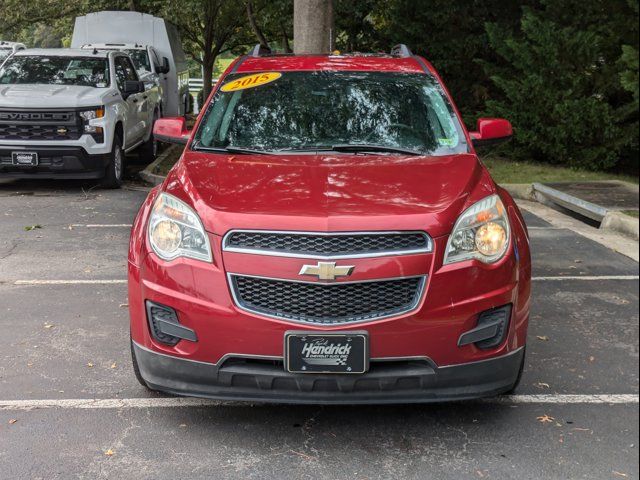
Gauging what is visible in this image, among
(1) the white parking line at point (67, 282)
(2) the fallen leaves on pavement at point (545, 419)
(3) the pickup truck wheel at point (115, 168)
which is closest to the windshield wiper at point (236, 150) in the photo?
(2) the fallen leaves on pavement at point (545, 419)

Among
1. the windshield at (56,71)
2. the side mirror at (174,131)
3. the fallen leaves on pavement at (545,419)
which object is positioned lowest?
the fallen leaves on pavement at (545,419)

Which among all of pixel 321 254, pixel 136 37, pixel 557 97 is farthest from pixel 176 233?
pixel 136 37

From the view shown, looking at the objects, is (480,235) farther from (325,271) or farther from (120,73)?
(120,73)

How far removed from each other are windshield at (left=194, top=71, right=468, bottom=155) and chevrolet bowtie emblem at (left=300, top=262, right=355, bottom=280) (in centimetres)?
127

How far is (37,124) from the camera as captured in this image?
34.0 ft

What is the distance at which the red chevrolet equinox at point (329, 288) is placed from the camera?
3326 millimetres

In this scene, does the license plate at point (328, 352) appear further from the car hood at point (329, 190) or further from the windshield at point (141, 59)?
the windshield at point (141, 59)

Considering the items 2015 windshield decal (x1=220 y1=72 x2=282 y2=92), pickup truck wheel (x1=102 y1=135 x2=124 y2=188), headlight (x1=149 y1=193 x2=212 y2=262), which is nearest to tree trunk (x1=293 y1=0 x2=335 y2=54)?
pickup truck wheel (x1=102 y1=135 x2=124 y2=188)

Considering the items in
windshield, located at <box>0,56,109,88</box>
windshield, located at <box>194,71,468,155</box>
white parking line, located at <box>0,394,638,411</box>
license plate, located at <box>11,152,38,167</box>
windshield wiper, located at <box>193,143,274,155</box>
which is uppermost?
windshield, located at <box>194,71,468,155</box>

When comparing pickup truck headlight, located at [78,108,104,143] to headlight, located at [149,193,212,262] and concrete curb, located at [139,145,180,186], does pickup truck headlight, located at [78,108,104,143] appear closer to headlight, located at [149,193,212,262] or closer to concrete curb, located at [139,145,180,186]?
concrete curb, located at [139,145,180,186]

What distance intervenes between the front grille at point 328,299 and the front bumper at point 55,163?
783 centimetres

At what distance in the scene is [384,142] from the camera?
448cm

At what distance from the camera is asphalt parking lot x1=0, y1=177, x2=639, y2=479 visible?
342 centimetres

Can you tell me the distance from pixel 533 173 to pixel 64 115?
736cm
